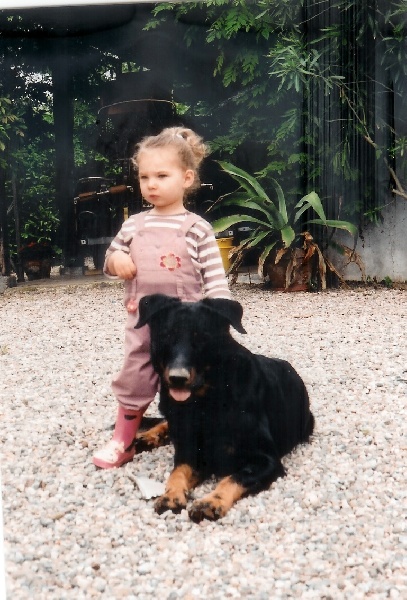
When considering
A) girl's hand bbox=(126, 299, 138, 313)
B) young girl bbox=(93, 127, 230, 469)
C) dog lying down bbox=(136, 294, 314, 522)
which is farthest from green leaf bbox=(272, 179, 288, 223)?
girl's hand bbox=(126, 299, 138, 313)

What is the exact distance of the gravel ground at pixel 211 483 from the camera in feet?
5.01

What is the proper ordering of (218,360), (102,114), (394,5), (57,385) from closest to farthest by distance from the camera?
(218,360), (102,114), (394,5), (57,385)

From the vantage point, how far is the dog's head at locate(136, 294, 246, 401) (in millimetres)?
1744

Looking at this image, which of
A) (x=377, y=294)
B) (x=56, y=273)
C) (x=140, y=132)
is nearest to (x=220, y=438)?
(x=56, y=273)

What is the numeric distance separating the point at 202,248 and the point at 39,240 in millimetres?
519

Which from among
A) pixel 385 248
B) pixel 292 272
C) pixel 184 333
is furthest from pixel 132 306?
pixel 385 248

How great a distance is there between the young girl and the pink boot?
0.14 meters

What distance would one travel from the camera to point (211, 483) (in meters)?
1.98

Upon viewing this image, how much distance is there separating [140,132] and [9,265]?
27.8 inches

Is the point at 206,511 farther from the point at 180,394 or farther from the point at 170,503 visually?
the point at 180,394

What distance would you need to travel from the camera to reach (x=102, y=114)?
1980 mm

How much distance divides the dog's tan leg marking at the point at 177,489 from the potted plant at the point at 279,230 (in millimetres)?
667

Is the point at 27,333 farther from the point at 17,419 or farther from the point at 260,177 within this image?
the point at 260,177

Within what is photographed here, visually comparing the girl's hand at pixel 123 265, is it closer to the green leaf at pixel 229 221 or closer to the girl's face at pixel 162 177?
Answer: the girl's face at pixel 162 177
